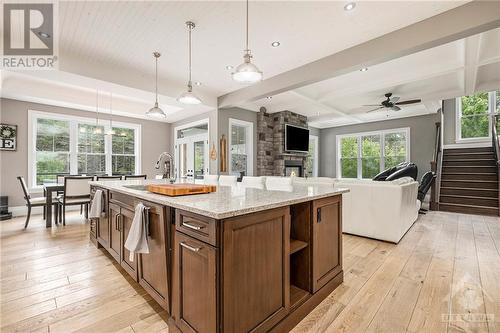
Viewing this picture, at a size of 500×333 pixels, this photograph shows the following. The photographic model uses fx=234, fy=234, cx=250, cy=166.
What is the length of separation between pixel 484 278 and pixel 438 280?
0.46 meters

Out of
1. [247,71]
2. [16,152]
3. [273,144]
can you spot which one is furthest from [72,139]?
[247,71]

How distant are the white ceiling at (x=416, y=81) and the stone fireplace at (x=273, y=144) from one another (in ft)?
0.96

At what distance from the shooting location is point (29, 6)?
8.19 ft

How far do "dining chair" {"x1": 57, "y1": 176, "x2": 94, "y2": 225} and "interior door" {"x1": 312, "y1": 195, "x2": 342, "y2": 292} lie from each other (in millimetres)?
4324

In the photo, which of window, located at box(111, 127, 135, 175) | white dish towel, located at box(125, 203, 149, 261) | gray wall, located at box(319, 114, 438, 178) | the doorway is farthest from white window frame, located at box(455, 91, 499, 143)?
window, located at box(111, 127, 135, 175)

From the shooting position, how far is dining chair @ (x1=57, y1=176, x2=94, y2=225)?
4.14 meters

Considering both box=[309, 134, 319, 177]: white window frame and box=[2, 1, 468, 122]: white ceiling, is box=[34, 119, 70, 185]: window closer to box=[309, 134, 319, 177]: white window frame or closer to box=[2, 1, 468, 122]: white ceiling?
box=[2, 1, 468, 122]: white ceiling

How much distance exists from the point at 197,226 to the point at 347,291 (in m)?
1.61

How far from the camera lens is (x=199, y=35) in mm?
→ 3023

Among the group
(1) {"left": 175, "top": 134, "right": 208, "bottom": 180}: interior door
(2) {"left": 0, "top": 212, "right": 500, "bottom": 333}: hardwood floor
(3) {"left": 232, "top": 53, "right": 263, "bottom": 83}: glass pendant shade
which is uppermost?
(3) {"left": 232, "top": 53, "right": 263, "bottom": 83}: glass pendant shade

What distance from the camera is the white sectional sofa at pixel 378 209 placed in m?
3.26

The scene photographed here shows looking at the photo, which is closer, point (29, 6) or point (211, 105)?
A: point (29, 6)

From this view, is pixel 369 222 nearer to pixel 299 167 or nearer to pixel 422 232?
pixel 422 232

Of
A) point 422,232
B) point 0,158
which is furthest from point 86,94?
point 422,232
